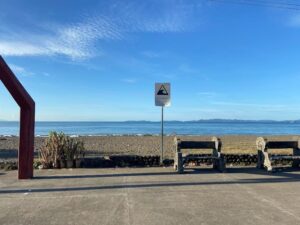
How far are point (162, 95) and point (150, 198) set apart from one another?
5.62 metres

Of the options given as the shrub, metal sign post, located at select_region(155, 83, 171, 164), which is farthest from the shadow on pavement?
metal sign post, located at select_region(155, 83, 171, 164)

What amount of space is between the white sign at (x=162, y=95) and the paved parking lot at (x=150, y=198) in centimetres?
252

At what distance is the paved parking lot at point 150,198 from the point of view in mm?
6570

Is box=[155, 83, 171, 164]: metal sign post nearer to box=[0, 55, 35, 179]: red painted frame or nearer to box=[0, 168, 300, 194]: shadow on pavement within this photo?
box=[0, 168, 300, 194]: shadow on pavement

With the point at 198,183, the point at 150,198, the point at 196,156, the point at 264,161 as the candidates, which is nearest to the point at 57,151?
the point at 196,156

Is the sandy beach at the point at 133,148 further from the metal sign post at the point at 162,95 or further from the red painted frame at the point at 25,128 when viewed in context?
the red painted frame at the point at 25,128

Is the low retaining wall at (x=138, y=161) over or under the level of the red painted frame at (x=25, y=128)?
under

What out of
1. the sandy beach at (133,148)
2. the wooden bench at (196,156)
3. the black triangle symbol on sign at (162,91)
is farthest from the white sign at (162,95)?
the sandy beach at (133,148)

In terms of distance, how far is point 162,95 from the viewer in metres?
13.2

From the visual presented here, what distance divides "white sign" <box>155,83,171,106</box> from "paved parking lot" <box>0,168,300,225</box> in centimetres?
252

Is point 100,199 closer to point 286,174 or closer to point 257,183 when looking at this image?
point 257,183

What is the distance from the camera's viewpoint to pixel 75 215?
6.71 metres

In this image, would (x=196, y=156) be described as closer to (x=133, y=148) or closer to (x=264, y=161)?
(x=264, y=161)

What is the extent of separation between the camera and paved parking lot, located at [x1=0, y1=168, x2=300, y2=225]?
6570 mm
